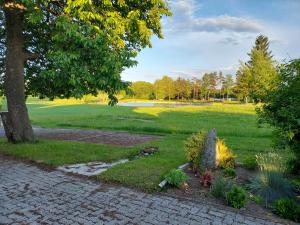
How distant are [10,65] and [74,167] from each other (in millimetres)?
4690

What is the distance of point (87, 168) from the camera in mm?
7168

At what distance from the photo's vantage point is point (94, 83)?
7.24m

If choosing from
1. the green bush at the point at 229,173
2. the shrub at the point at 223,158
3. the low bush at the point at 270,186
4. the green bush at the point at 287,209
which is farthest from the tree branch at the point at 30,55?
the green bush at the point at 287,209

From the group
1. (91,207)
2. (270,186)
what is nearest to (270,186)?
(270,186)

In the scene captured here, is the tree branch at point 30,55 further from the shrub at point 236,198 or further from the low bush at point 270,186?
the low bush at point 270,186

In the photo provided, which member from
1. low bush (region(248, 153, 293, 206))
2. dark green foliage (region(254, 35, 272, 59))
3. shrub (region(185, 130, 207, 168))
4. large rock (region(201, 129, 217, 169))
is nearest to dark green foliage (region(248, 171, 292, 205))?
low bush (region(248, 153, 293, 206))

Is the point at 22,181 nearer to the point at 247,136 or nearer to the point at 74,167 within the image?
the point at 74,167

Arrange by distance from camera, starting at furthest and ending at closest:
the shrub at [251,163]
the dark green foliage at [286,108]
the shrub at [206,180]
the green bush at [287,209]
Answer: the shrub at [251,163] → the shrub at [206,180] → the dark green foliage at [286,108] → the green bush at [287,209]

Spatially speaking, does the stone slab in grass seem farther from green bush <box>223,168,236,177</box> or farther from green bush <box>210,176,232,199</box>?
green bush <box>223,168,236,177</box>

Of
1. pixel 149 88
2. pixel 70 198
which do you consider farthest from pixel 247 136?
pixel 149 88

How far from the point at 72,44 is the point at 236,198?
5.43 metres

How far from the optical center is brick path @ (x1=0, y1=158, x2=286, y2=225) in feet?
14.2

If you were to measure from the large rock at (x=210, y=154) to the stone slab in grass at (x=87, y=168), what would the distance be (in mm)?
2566

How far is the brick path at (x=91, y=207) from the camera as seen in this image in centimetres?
434
